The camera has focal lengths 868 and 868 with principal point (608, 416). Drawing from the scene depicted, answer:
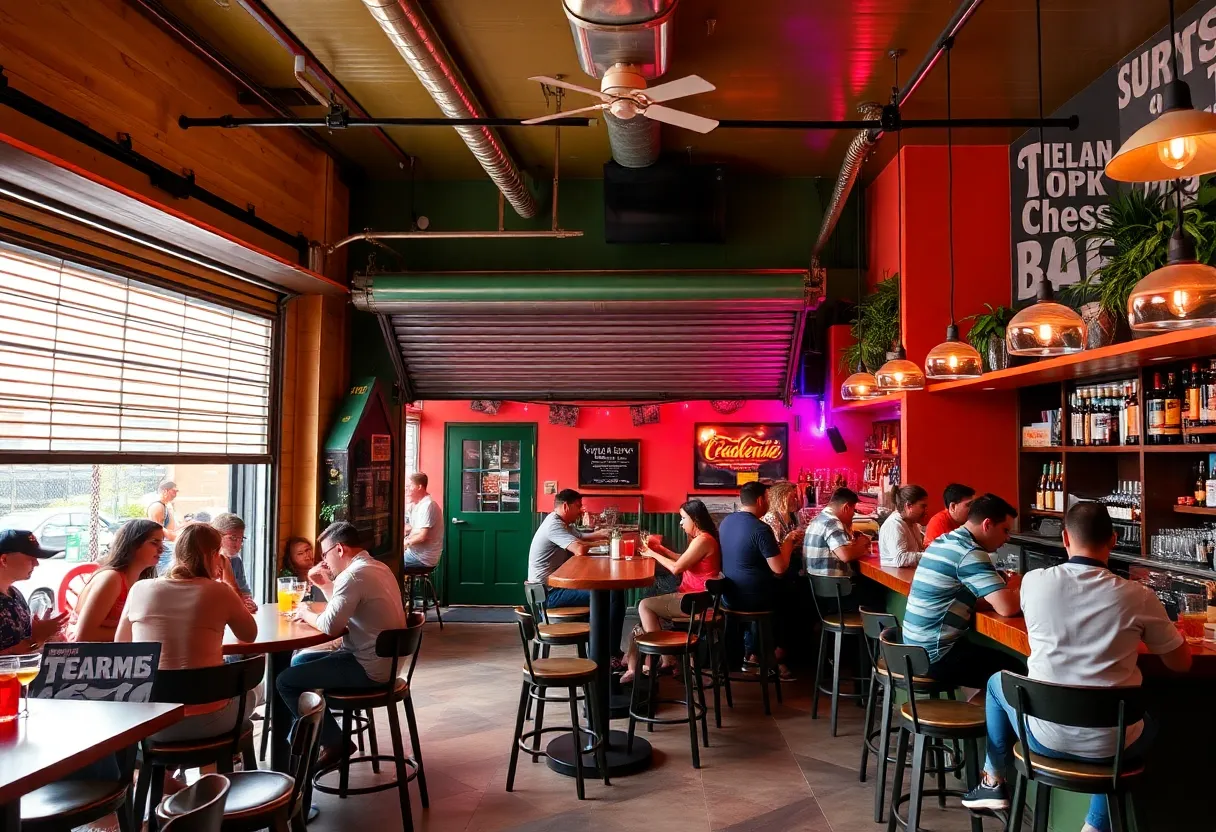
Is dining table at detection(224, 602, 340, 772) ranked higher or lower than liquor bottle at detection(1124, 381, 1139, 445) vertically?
lower

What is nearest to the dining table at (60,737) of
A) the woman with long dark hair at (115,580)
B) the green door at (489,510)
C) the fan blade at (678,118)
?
Result: the woman with long dark hair at (115,580)

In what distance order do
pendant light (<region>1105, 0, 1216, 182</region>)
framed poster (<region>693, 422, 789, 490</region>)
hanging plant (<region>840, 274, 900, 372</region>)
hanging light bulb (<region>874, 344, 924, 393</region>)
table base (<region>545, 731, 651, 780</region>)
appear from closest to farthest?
pendant light (<region>1105, 0, 1216, 182</region>) → table base (<region>545, 731, 651, 780</region>) → hanging light bulb (<region>874, 344, 924, 393</region>) → hanging plant (<region>840, 274, 900, 372</region>) → framed poster (<region>693, 422, 789, 490</region>)

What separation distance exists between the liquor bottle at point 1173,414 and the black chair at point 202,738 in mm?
5072

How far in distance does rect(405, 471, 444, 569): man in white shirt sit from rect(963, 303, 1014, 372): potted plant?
17.2 feet

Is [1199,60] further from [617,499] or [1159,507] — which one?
[617,499]

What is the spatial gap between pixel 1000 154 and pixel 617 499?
5.79 meters

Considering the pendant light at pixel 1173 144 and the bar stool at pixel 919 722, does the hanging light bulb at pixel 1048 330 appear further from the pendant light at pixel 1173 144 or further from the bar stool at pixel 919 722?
the bar stool at pixel 919 722

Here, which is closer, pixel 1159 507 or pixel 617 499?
pixel 1159 507

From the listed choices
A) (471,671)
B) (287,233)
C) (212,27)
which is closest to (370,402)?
(287,233)

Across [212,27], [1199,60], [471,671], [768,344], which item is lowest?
[471,671]

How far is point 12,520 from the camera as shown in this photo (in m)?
4.49

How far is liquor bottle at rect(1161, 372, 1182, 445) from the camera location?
5125 mm

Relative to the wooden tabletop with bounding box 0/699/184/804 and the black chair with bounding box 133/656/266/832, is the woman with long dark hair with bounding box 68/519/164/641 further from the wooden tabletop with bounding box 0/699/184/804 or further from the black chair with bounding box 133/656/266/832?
the wooden tabletop with bounding box 0/699/184/804

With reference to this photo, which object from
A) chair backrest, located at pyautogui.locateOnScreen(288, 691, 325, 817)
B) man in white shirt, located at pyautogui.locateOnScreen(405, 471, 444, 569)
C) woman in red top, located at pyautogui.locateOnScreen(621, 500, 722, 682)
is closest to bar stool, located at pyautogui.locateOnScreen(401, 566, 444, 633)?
man in white shirt, located at pyautogui.locateOnScreen(405, 471, 444, 569)
